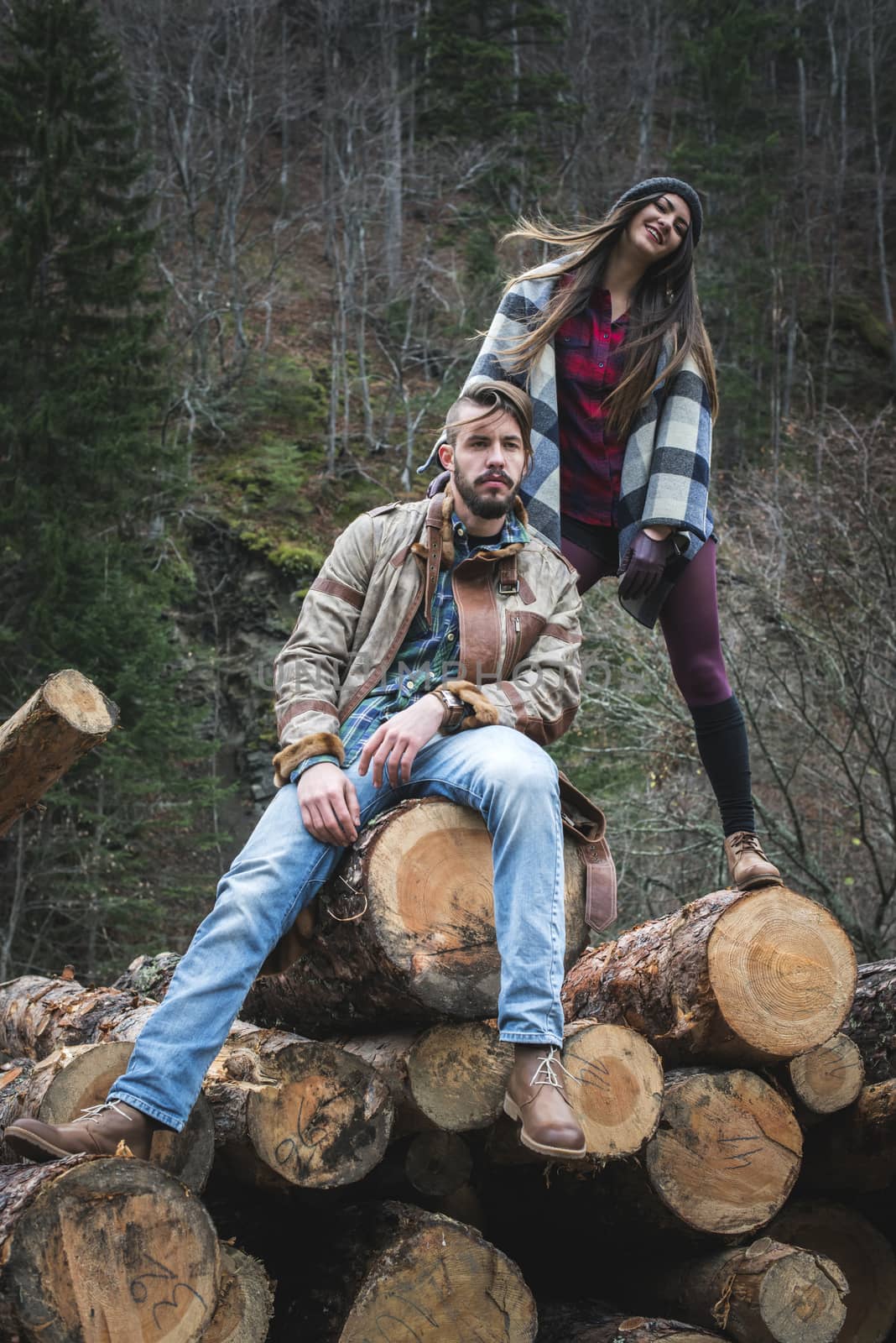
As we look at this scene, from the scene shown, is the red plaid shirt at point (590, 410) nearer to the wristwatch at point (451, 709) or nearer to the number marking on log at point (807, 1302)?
the wristwatch at point (451, 709)

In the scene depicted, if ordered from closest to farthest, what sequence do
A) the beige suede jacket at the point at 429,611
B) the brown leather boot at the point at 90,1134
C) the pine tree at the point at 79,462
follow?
the brown leather boot at the point at 90,1134, the beige suede jacket at the point at 429,611, the pine tree at the point at 79,462

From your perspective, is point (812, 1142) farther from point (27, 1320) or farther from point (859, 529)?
point (859, 529)

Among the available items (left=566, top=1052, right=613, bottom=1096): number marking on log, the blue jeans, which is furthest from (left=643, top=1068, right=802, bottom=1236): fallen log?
the blue jeans

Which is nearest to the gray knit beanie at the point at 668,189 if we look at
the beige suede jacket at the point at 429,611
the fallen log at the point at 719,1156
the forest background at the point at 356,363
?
the beige suede jacket at the point at 429,611

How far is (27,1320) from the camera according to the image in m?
1.86

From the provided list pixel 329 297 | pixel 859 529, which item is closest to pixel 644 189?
pixel 859 529

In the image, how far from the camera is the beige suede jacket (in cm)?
304

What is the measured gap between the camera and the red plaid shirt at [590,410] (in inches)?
142

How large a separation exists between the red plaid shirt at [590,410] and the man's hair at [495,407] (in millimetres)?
425

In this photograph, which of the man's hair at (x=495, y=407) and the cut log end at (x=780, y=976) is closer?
the cut log end at (x=780, y=976)

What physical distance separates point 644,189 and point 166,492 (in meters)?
9.69

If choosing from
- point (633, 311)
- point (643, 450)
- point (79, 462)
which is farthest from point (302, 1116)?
point (79, 462)

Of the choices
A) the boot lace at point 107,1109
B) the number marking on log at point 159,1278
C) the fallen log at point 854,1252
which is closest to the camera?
the number marking on log at point 159,1278

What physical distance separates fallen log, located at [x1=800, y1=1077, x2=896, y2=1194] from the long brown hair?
2.17m
